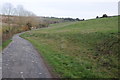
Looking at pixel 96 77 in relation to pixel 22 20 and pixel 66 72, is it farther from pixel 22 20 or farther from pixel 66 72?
pixel 22 20

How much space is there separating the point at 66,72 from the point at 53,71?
0.85 meters

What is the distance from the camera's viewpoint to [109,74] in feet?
A: 32.6

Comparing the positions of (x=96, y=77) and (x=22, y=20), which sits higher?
(x=22, y=20)

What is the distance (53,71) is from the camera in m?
10.4

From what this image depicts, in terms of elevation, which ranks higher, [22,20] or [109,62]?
[22,20]

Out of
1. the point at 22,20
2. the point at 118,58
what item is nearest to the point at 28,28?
the point at 22,20

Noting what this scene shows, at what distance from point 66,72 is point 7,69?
3.63m

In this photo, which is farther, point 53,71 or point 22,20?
point 22,20

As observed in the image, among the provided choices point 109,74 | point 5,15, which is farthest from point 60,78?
point 5,15

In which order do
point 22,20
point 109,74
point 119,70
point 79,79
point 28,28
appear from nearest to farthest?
point 79,79
point 109,74
point 119,70
point 28,28
point 22,20

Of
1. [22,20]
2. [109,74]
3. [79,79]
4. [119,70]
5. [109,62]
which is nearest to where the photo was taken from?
[79,79]

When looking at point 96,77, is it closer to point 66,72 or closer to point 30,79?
point 66,72

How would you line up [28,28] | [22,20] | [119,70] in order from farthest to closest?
[22,20], [28,28], [119,70]

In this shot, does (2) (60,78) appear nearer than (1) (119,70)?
Yes
